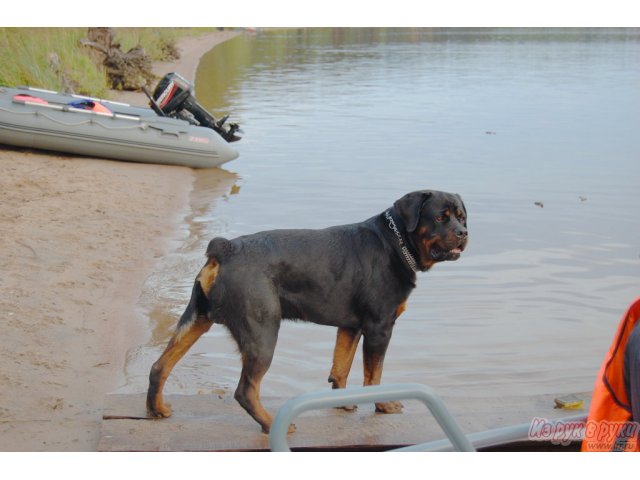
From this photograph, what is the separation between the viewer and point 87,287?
8.20 m

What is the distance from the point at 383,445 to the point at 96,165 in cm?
985

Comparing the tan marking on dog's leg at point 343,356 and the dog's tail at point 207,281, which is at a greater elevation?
the dog's tail at point 207,281

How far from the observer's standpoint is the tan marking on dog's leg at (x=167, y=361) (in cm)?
488

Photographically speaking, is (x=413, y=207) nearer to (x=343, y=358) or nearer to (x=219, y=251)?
(x=343, y=358)

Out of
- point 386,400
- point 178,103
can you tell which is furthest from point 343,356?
point 178,103

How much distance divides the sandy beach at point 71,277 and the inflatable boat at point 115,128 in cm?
22

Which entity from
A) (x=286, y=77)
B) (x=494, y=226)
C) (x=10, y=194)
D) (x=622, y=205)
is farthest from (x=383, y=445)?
(x=286, y=77)

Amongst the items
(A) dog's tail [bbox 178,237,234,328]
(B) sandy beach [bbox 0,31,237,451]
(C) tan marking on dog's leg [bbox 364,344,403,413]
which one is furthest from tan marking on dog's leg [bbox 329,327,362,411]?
(B) sandy beach [bbox 0,31,237,451]

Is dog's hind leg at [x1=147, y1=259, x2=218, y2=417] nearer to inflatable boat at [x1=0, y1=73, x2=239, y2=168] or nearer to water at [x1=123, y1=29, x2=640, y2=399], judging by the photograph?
water at [x1=123, y1=29, x2=640, y2=399]

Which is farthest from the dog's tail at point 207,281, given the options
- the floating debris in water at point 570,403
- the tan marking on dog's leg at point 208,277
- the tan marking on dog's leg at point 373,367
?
the floating debris in water at point 570,403

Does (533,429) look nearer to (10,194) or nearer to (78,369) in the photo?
(78,369)

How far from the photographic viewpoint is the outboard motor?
48.9 feet

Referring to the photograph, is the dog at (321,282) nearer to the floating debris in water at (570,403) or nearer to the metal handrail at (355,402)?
the floating debris in water at (570,403)

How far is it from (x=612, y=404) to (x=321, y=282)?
214 centimetres
